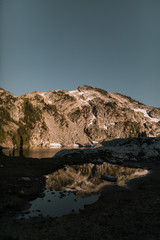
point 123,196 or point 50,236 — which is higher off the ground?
point 50,236

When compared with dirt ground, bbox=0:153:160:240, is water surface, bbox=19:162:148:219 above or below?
below

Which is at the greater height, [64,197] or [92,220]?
[92,220]

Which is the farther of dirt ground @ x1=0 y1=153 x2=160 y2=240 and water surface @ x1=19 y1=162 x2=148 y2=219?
water surface @ x1=19 y1=162 x2=148 y2=219

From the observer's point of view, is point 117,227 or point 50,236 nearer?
point 50,236

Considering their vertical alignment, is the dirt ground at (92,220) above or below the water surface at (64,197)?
above

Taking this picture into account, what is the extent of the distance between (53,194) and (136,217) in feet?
Answer: 34.6

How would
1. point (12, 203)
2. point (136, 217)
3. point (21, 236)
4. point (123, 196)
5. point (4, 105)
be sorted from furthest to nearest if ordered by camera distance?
point (4, 105)
point (123, 196)
point (12, 203)
point (136, 217)
point (21, 236)

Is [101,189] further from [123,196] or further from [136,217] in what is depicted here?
[136,217]

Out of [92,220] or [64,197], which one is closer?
[92,220]

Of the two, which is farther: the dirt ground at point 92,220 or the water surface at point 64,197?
the water surface at point 64,197

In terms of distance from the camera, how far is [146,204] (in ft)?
49.2

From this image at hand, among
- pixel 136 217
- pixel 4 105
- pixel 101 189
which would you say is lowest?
pixel 101 189

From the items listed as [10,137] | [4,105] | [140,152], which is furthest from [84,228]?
[4,105]

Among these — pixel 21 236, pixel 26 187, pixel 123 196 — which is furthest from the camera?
pixel 26 187
